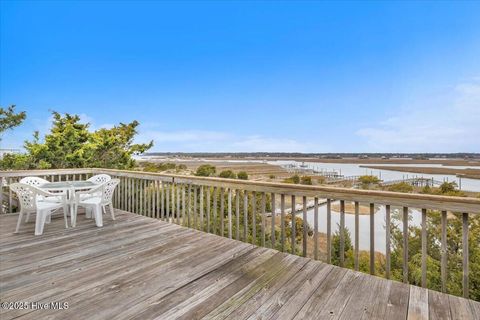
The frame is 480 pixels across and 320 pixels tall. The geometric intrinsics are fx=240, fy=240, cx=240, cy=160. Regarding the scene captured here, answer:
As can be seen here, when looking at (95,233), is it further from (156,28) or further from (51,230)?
(156,28)

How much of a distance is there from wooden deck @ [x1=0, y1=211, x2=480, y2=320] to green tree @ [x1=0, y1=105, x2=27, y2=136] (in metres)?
8.72

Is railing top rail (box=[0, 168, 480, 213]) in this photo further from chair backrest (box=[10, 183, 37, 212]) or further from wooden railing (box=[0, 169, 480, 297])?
chair backrest (box=[10, 183, 37, 212])

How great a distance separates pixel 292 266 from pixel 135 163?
1156cm

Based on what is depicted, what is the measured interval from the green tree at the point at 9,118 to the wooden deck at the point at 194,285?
8721mm

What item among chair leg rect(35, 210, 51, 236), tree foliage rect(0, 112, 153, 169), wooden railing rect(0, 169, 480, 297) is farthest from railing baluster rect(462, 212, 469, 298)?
tree foliage rect(0, 112, 153, 169)

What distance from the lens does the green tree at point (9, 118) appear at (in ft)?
29.6

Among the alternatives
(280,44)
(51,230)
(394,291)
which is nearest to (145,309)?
(394,291)

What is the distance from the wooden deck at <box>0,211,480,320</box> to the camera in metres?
1.65

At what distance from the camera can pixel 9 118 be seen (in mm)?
9109

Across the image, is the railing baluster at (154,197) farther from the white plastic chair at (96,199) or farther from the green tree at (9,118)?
the green tree at (9,118)

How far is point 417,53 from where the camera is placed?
962 cm

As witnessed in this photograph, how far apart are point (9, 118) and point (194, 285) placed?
37.0 ft

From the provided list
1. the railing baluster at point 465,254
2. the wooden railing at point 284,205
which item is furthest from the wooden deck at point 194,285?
the wooden railing at point 284,205

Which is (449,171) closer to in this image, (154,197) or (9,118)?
(154,197)
